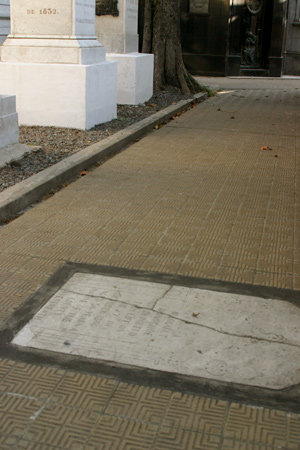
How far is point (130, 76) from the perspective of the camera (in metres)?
12.4

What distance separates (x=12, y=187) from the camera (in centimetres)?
617

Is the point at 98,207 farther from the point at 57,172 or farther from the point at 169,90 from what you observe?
the point at 169,90

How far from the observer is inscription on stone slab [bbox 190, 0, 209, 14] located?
2188 centimetres

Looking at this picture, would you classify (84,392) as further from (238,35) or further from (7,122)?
(238,35)

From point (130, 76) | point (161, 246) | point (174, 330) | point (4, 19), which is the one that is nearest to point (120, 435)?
point (174, 330)

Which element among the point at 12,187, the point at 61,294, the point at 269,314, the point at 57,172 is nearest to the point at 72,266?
the point at 61,294

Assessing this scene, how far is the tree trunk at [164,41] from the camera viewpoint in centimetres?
1501

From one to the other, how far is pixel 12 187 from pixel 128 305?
2.86 m

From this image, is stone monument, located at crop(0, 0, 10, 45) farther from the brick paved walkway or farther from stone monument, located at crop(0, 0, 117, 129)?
the brick paved walkway

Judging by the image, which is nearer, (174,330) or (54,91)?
(174,330)

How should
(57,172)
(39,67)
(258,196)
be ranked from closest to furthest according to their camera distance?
1. (258,196)
2. (57,172)
3. (39,67)

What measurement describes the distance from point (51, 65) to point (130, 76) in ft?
11.1

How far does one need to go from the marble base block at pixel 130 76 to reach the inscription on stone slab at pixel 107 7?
88 centimetres

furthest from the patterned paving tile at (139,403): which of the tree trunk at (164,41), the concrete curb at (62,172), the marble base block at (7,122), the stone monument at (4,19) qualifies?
the stone monument at (4,19)
